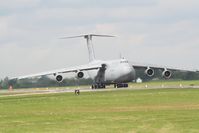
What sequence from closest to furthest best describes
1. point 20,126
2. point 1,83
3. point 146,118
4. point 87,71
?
point 20,126
point 146,118
point 87,71
point 1,83

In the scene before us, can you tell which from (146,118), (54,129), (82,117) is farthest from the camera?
(82,117)

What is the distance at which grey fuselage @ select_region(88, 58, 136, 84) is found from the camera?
78.9m

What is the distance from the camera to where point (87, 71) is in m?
90.4

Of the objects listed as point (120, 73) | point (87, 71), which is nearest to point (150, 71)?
point (120, 73)

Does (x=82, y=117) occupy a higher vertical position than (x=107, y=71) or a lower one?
lower

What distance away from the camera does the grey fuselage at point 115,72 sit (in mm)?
78875

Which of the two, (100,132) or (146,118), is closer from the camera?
(100,132)

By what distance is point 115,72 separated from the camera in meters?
79.6

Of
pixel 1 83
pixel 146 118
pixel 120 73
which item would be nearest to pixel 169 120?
pixel 146 118

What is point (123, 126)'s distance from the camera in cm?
2098

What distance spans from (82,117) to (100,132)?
6.54 meters

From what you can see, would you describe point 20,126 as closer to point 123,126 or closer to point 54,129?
point 54,129

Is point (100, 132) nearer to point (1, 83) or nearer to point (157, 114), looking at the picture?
point (157, 114)

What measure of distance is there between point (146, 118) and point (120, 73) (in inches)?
2163
